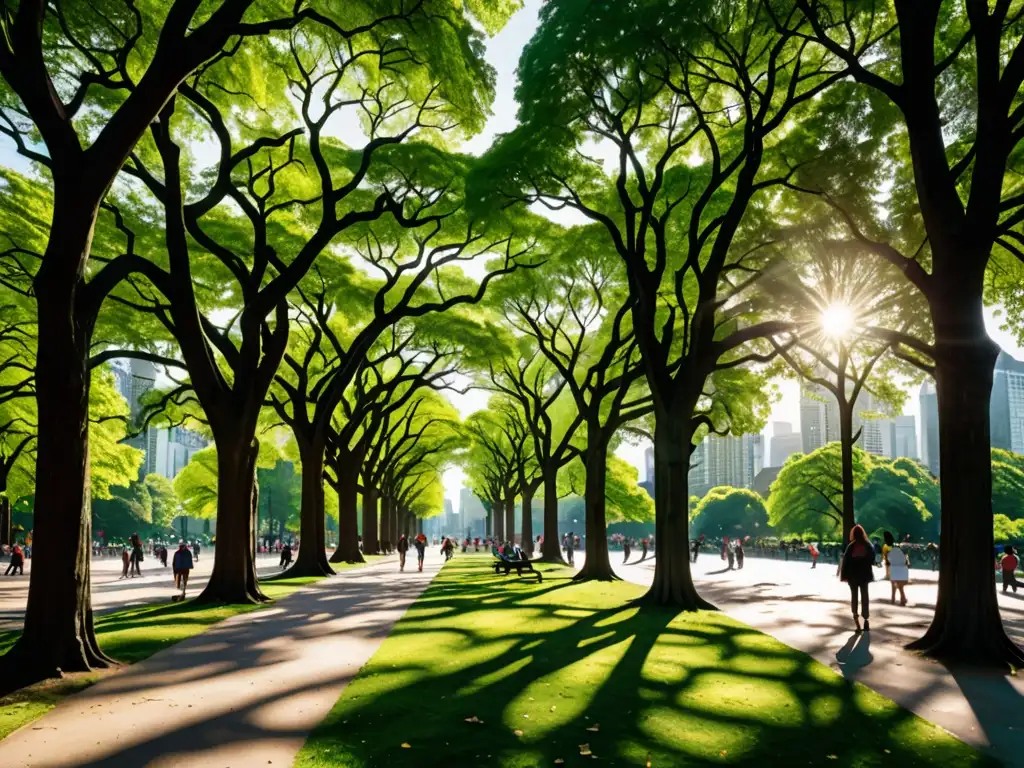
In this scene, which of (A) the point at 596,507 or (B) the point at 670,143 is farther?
(A) the point at 596,507

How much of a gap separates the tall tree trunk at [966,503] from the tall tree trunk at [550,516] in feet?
77.1

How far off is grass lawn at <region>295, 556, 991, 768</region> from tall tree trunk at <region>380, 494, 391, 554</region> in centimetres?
4421

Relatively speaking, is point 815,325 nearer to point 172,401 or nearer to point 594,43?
point 594,43

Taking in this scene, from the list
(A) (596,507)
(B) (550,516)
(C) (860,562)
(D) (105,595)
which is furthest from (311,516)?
(C) (860,562)

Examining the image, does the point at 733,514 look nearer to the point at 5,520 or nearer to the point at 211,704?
the point at 5,520

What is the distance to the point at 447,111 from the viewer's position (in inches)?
741

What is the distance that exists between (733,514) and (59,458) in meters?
101

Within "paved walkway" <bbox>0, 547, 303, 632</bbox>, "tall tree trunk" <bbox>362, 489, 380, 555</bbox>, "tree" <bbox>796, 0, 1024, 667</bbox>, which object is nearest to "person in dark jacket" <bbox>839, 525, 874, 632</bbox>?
"tree" <bbox>796, 0, 1024, 667</bbox>

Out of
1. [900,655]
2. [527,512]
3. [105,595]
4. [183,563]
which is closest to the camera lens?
[900,655]

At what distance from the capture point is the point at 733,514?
103312 mm

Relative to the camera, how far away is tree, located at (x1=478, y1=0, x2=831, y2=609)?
15.1 metres

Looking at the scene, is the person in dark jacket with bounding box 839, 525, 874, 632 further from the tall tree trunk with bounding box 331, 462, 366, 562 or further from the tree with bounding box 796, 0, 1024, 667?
the tall tree trunk with bounding box 331, 462, 366, 562

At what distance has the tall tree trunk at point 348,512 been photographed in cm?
3516

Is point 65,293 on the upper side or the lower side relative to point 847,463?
upper
